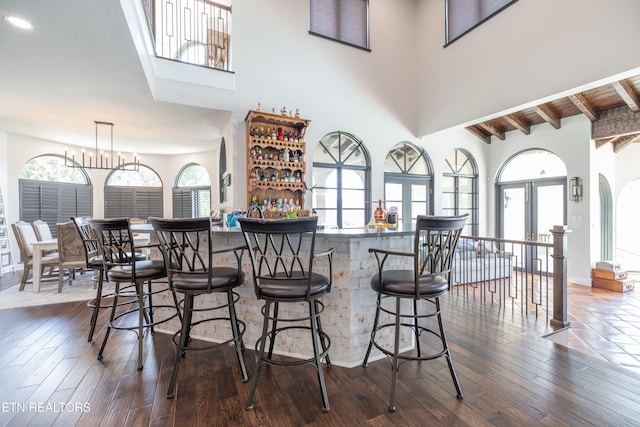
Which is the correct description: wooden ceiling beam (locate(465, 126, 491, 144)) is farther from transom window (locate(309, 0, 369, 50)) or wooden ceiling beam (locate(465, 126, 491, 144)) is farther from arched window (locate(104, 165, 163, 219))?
arched window (locate(104, 165, 163, 219))

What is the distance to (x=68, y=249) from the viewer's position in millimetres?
4281

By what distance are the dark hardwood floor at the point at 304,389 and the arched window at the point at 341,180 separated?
10.7ft

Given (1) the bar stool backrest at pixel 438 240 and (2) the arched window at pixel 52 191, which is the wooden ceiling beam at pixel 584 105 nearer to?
(1) the bar stool backrest at pixel 438 240

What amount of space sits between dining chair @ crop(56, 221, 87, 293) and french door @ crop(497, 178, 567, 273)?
25.3 ft

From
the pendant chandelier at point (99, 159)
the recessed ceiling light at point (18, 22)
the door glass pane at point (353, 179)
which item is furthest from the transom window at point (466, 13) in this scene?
the pendant chandelier at point (99, 159)

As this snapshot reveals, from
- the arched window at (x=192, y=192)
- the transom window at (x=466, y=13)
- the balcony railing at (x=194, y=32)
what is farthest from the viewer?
the arched window at (x=192, y=192)

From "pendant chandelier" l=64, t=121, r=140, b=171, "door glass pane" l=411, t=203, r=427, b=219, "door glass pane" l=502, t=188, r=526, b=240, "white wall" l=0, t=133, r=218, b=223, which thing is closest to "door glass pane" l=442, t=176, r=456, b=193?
"door glass pane" l=411, t=203, r=427, b=219

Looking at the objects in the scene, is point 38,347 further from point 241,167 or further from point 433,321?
point 433,321

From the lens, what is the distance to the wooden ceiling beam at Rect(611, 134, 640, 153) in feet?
17.6

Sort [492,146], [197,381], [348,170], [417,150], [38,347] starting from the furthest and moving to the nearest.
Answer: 1. [492,146]
2. [417,150]
3. [348,170]
4. [38,347]
5. [197,381]

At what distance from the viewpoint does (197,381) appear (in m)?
1.98

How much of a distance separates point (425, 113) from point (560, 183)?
3092mm

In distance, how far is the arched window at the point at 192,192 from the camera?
742 cm

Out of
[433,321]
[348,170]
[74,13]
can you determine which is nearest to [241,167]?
[348,170]
